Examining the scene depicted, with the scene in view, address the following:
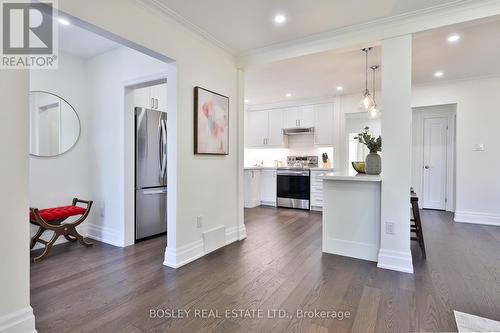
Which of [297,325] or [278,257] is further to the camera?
[278,257]

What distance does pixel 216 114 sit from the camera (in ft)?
10.5

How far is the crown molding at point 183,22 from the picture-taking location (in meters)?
2.34

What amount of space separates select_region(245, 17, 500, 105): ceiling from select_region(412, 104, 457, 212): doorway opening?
1.05 metres

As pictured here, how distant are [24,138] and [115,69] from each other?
2.20 m

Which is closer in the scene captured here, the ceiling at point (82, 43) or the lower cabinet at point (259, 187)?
the ceiling at point (82, 43)

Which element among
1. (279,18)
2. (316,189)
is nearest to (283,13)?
(279,18)

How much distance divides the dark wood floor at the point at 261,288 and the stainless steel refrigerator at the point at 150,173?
39cm

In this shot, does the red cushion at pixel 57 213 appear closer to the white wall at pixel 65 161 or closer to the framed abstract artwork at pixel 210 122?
the white wall at pixel 65 161

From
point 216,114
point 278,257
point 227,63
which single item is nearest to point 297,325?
point 278,257

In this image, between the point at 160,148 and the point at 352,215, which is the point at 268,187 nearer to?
the point at 160,148

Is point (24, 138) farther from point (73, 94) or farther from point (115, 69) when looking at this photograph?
point (73, 94)

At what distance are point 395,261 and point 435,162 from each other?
3963mm

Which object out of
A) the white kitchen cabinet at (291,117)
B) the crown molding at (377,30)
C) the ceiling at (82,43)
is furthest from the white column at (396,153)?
the white kitchen cabinet at (291,117)

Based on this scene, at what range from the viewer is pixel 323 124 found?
5832mm
